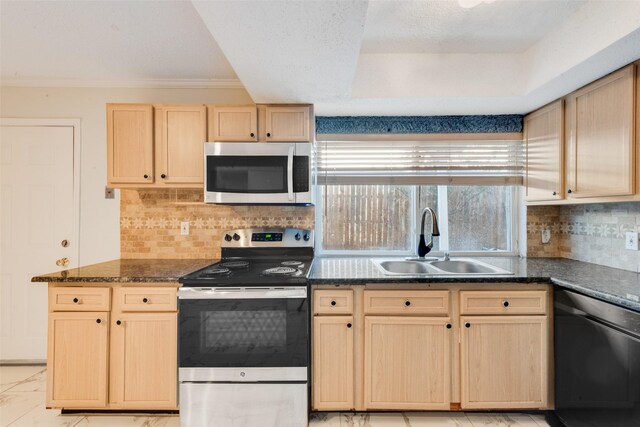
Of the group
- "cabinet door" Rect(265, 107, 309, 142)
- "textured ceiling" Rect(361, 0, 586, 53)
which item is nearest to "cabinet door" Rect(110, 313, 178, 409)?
"cabinet door" Rect(265, 107, 309, 142)

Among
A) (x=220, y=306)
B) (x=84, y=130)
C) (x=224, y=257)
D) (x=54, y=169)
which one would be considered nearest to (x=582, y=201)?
(x=220, y=306)

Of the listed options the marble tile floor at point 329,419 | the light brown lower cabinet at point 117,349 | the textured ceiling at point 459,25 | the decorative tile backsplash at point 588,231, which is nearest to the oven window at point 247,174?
the light brown lower cabinet at point 117,349

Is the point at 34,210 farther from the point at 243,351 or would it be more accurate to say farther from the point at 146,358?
the point at 243,351

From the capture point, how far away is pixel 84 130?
2.69 metres

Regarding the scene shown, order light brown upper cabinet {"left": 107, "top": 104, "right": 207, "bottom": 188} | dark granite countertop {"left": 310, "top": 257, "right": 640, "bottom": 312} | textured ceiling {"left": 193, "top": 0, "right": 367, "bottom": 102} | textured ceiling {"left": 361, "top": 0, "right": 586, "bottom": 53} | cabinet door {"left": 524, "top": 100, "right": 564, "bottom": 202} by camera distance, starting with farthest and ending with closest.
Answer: light brown upper cabinet {"left": 107, "top": 104, "right": 207, "bottom": 188}
cabinet door {"left": 524, "top": 100, "right": 564, "bottom": 202}
textured ceiling {"left": 361, "top": 0, "right": 586, "bottom": 53}
dark granite countertop {"left": 310, "top": 257, "right": 640, "bottom": 312}
textured ceiling {"left": 193, "top": 0, "right": 367, "bottom": 102}

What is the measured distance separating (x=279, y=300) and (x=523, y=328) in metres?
1.47

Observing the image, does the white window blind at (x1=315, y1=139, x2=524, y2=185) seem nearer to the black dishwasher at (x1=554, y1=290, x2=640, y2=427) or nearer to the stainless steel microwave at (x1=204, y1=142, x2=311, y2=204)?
the stainless steel microwave at (x1=204, y1=142, x2=311, y2=204)

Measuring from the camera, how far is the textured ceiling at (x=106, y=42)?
1.79 metres

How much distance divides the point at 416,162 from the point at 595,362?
1714 millimetres

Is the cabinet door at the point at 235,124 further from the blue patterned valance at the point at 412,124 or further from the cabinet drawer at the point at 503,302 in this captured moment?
the cabinet drawer at the point at 503,302

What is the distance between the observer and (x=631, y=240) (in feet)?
6.61

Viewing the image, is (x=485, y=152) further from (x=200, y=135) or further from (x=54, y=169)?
(x=54, y=169)

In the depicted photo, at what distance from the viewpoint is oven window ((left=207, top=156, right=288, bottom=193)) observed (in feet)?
7.38

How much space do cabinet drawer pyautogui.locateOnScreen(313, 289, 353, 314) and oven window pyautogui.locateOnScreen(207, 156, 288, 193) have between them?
0.76 metres
